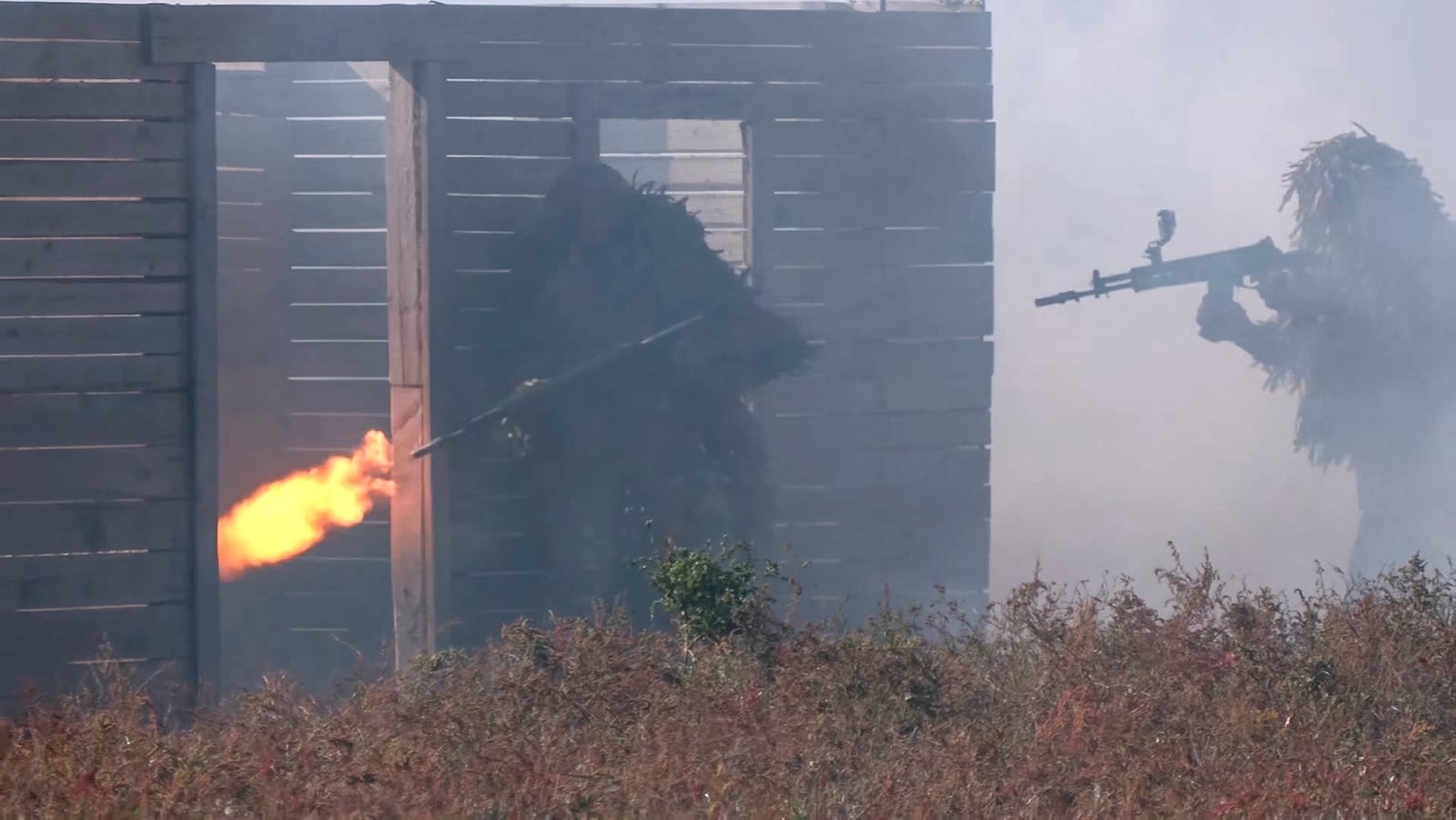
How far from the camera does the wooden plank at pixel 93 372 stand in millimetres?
7250

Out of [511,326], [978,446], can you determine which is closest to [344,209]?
[511,326]

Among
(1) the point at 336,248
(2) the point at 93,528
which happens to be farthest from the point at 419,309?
(1) the point at 336,248

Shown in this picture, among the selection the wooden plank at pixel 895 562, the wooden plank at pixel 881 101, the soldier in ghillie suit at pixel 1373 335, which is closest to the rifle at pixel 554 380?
the wooden plank at pixel 881 101

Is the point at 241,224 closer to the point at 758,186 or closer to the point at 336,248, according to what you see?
the point at 336,248

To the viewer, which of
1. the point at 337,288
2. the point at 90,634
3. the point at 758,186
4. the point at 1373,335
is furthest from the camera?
the point at 337,288

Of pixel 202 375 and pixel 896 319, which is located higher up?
pixel 896 319

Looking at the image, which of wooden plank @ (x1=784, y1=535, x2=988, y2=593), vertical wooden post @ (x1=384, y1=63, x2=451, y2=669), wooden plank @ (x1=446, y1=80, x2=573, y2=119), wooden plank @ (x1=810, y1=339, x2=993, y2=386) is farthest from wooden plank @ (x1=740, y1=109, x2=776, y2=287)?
vertical wooden post @ (x1=384, y1=63, x2=451, y2=669)

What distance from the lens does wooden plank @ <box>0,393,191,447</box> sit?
7246 millimetres

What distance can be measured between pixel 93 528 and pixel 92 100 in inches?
91.7

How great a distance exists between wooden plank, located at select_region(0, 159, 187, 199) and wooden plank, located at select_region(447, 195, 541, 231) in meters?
1.77

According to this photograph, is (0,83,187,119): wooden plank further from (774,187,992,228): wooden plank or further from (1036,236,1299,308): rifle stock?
(1036,236,1299,308): rifle stock

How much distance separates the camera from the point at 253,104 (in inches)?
451

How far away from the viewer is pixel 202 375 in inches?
293

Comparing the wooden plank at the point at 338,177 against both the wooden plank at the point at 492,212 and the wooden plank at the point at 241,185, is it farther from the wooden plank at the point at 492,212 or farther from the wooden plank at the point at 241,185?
the wooden plank at the point at 492,212
